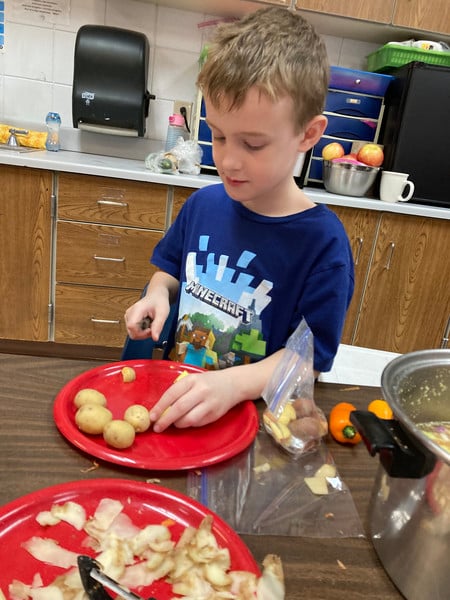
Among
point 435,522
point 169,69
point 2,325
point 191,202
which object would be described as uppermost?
point 169,69

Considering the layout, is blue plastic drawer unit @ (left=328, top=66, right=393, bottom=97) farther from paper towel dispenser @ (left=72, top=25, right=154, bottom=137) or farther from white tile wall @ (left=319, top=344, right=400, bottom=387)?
white tile wall @ (left=319, top=344, right=400, bottom=387)

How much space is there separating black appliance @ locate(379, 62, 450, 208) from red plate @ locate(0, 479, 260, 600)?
2084 millimetres

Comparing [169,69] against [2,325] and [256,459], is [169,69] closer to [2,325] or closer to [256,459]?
[2,325]

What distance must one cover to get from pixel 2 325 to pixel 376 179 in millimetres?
1832

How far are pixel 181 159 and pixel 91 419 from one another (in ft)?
5.74

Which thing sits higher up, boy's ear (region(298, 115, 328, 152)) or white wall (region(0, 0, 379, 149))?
white wall (region(0, 0, 379, 149))

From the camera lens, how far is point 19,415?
0.58 metres

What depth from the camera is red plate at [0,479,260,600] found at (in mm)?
406

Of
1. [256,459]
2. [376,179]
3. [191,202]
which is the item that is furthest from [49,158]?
[256,459]

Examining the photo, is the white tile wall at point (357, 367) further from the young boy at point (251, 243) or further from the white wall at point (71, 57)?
the white wall at point (71, 57)

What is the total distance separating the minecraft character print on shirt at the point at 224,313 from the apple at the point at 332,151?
57.8 inches

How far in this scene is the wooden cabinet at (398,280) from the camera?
2.17 metres

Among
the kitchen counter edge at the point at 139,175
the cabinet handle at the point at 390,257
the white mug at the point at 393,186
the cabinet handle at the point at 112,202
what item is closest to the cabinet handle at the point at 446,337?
the cabinet handle at the point at 390,257

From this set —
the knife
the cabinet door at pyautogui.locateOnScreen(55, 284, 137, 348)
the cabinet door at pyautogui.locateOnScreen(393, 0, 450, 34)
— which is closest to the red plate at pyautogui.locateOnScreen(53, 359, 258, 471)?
the knife
